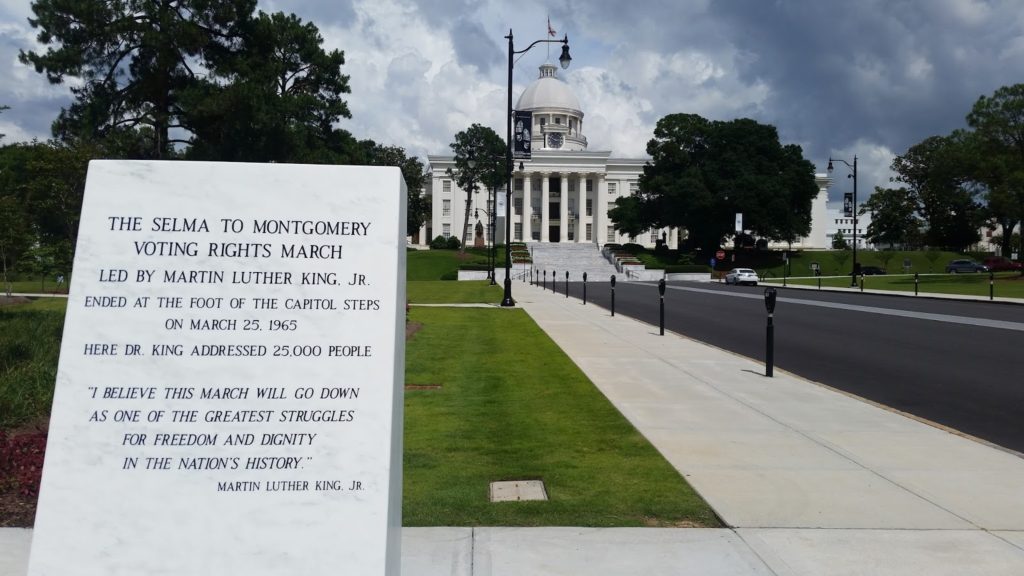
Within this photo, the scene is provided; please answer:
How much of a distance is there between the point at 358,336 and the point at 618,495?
2.97m

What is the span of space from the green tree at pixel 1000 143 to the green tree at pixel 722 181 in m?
32.0

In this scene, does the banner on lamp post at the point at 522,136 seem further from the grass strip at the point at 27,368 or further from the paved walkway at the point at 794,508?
the paved walkway at the point at 794,508

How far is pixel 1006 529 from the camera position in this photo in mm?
5406

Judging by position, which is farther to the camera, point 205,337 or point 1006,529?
point 1006,529

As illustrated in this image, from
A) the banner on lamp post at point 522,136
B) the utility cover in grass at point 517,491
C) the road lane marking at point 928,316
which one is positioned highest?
the banner on lamp post at point 522,136

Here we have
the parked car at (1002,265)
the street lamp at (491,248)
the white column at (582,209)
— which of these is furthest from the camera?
the white column at (582,209)

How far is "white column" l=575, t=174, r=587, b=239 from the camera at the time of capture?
126 metres

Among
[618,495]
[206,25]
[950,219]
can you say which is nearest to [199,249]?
[618,495]

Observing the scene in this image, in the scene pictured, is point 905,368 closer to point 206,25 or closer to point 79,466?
point 79,466

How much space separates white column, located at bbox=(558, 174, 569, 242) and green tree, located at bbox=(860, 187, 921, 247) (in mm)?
41810

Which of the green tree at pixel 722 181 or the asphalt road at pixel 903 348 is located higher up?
the green tree at pixel 722 181

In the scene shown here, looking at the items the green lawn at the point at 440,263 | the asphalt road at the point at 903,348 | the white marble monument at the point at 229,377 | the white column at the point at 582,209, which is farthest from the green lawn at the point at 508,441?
the white column at the point at 582,209

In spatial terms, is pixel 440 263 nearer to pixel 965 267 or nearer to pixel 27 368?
pixel 965 267

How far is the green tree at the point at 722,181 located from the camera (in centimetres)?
8525
